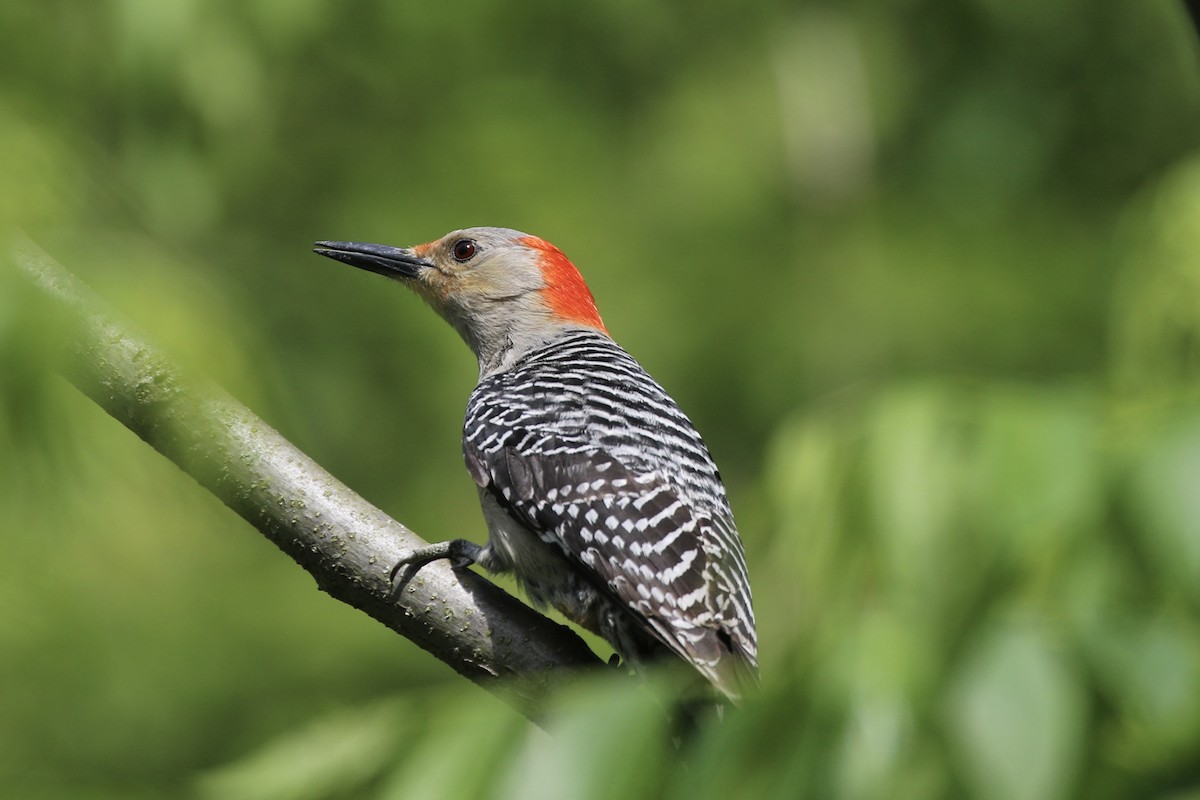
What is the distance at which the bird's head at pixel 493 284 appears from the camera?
16.5 ft

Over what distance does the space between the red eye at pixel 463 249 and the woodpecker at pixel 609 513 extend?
597mm

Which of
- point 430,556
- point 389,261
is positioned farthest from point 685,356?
point 430,556

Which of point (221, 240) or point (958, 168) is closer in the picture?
point (221, 240)

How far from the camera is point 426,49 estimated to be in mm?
8602

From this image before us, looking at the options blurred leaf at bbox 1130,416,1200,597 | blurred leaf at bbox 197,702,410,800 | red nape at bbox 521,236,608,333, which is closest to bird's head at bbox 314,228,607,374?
red nape at bbox 521,236,608,333

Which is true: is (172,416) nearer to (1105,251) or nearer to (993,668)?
(993,668)

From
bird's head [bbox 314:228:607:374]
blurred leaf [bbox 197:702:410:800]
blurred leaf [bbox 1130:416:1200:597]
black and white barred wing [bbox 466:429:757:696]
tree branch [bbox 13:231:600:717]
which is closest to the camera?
blurred leaf [bbox 1130:416:1200:597]

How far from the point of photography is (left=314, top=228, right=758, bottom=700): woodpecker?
3.45 meters

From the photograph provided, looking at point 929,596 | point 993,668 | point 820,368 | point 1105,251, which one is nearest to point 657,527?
point 929,596

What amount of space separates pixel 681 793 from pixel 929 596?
572 mm

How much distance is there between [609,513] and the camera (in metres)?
3.65

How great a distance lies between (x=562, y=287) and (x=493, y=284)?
252 mm

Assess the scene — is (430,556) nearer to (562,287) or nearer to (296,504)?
(296,504)

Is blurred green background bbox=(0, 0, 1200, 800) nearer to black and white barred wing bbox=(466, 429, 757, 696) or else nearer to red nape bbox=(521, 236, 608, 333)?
black and white barred wing bbox=(466, 429, 757, 696)
